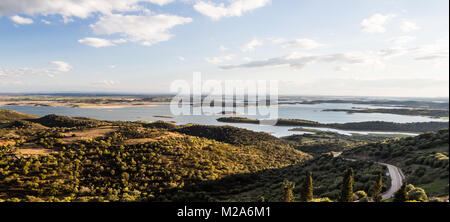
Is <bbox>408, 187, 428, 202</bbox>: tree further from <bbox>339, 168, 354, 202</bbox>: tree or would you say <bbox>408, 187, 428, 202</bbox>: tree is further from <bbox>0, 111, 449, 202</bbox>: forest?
<bbox>339, 168, 354, 202</bbox>: tree

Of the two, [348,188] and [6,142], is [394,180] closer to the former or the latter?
[348,188]

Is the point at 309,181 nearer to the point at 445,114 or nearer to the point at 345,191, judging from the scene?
the point at 345,191

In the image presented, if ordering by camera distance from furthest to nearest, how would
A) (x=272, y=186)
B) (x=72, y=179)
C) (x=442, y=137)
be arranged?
1. (x=442, y=137)
2. (x=272, y=186)
3. (x=72, y=179)

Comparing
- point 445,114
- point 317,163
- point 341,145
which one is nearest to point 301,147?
point 341,145

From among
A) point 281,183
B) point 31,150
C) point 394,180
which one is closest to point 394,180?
point 394,180

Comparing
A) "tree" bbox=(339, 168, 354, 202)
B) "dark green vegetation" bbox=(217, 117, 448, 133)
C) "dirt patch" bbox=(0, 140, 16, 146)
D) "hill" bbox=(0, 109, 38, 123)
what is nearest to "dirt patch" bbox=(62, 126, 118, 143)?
"dirt patch" bbox=(0, 140, 16, 146)
